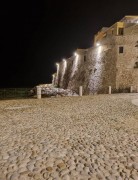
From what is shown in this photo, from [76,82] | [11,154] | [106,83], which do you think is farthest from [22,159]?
[76,82]

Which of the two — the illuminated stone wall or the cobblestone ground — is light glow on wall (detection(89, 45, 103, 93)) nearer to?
the illuminated stone wall

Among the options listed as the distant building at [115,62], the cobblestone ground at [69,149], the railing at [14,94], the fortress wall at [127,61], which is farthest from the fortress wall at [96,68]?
the cobblestone ground at [69,149]

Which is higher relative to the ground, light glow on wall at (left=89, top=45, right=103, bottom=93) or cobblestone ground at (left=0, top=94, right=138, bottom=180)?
light glow on wall at (left=89, top=45, right=103, bottom=93)

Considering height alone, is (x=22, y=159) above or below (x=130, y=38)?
below

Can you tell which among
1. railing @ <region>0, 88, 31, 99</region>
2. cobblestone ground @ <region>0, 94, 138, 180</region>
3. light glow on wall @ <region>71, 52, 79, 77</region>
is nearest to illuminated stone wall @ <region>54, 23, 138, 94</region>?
light glow on wall @ <region>71, 52, 79, 77</region>

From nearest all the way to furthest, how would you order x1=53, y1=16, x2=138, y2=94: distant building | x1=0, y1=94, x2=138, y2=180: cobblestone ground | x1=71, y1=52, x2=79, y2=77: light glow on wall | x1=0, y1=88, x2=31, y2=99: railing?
1. x1=0, y1=94, x2=138, y2=180: cobblestone ground
2. x1=0, y1=88, x2=31, y2=99: railing
3. x1=53, y1=16, x2=138, y2=94: distant building
4. x1=71, y1=52, x2=79, y2=77: light glow on wall

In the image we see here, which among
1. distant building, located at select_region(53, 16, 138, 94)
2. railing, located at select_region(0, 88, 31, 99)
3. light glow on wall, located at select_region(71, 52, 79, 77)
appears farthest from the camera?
light glow on wall, located at select_region(71, 52, 79, 77)

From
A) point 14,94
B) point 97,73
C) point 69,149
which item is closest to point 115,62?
point 97,73

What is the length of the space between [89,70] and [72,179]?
28.9 meters

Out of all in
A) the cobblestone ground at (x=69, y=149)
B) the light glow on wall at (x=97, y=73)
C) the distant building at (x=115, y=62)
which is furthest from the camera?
the light glow on wall at (x=97, y=73)

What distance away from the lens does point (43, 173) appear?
334 centimetres

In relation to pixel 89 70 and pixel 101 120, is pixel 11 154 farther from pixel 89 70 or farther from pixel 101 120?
pixel 89 70

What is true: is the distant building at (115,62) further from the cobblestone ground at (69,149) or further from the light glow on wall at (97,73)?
the cobblestone ground at (69,149)

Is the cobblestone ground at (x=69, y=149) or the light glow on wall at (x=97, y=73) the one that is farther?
the light glow on wall at (x=97, y=73)
